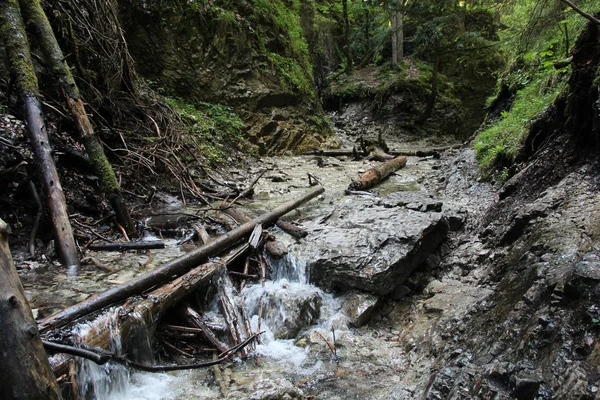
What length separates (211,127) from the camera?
412 inches

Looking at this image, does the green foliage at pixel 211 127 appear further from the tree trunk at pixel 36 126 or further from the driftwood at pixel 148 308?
the driftwood at pixel 148 308

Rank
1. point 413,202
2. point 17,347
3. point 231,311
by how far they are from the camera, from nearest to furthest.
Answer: point 17,347 → point 231,311 → point 413,202

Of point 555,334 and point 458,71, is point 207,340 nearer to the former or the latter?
point 555,334

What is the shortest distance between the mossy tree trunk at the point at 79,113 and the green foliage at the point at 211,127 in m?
3.16

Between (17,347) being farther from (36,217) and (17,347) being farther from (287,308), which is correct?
(36,217)

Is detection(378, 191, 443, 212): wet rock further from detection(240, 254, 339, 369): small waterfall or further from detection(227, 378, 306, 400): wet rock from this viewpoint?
detection(227, 378, 306, 400): wet rock

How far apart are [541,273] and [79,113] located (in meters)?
6.16

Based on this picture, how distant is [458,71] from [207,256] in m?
20.4

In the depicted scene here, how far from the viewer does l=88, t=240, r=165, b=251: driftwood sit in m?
4.69

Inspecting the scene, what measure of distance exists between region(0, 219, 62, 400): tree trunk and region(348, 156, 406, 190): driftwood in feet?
23.1

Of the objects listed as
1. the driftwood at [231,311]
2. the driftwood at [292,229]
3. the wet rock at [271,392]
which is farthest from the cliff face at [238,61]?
the wet rock at [271,392]

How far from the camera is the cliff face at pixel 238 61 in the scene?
34.8 ft

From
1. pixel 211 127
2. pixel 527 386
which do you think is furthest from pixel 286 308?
pixel 211 127

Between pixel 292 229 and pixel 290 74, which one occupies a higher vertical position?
pixel 290 74
